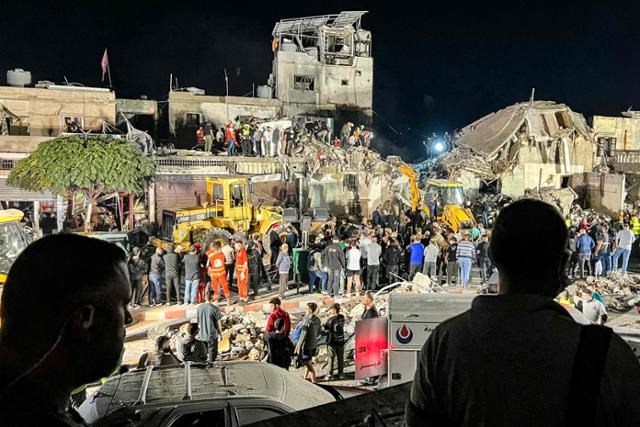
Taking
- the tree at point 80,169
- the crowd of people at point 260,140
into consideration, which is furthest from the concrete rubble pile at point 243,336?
the crowd of people at point 260,140

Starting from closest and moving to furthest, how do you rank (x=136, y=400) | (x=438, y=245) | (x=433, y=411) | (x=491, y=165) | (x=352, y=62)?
(x=433, y=411)
(x=136, y=400)
(x=438, y=245)
(x=491, y=165)
(x=352, y=62)

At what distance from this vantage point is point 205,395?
4777 mm

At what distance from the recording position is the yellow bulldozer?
→ 17.6m

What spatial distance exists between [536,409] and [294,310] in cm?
1260

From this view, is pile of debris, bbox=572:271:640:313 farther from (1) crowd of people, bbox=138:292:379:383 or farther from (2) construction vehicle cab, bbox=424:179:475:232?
(1) crowd of people, bbox=138:292:379:383

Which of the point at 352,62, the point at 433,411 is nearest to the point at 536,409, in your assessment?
the point at 433,411

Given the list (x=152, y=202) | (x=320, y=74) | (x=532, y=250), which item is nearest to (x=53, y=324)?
(x=532, y=250)

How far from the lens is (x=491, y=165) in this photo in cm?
3341

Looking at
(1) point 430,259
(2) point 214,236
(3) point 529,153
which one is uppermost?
(3) point 529,153

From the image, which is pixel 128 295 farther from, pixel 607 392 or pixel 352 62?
pixel 352 62

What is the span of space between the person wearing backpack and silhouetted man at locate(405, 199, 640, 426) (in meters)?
7.69

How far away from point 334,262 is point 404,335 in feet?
23.3

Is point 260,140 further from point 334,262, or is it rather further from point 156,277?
point 156,277

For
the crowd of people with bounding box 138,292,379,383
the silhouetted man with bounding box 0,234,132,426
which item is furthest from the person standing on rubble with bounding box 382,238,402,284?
the silhouetted man with bounding box 0,234,132,426
